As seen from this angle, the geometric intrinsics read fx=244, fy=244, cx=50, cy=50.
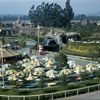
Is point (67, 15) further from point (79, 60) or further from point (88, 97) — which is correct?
point (88, 97)

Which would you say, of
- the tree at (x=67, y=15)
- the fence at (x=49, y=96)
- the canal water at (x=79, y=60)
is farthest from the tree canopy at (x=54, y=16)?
the fence at (x=49, y=96)

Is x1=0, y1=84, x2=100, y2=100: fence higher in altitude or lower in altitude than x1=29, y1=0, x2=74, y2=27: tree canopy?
lower

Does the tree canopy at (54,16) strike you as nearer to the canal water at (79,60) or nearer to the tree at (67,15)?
the tree at (67,15)

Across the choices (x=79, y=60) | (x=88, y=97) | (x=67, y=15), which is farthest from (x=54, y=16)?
(x=88, y=97)

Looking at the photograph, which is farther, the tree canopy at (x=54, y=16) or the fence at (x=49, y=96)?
the tree canopy at (x=54, y=16)

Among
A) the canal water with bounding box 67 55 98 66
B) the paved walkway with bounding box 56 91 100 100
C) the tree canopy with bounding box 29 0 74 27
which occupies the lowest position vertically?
the canal water with bounding box 67 55 98 66

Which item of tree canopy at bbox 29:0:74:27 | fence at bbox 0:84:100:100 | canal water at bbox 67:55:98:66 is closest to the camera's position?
fence at bbox 0:84:100:100

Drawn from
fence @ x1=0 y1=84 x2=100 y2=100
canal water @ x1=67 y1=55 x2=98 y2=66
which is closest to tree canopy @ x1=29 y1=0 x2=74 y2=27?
canal water @ x1=67 y1=55 x2=98 y2=66

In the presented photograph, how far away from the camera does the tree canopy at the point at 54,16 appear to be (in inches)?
2879

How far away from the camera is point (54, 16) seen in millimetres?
75125

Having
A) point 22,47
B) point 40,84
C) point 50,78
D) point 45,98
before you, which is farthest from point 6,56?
point 22,47

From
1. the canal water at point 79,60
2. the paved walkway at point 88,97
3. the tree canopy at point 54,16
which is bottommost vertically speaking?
the canal water at point 79,60

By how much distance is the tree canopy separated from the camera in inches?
2879

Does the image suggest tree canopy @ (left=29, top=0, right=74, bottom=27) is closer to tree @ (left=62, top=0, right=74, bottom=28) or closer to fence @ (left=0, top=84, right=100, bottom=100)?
tree @ (left=62, top=0, right=74, bottom=28)
